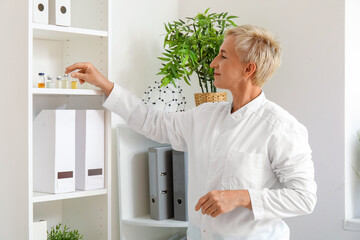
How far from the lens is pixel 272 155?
1.66 metres

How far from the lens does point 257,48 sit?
5.69ft

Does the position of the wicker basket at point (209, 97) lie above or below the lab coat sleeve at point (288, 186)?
above

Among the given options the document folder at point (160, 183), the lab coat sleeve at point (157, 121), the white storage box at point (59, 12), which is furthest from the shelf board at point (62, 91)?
the document folder at point (160, 183)

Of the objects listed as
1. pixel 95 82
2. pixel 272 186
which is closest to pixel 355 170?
pixel 272 186

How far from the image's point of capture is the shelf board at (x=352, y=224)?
82.4 inches

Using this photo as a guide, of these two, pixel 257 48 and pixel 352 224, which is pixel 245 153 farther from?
pixel 352 224

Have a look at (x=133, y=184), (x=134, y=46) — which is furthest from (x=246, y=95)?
(x=134, y=46)

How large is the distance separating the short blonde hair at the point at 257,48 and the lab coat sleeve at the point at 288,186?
0.24 m

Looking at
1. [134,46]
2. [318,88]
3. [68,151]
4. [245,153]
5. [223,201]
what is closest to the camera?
[223,201]

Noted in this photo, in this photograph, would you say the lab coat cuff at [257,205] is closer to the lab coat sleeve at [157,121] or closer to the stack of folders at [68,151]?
the lab coat sleeve at [157,121]

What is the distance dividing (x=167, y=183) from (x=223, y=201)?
69 centimetres

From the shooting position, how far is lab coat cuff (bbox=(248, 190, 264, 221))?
1586 mm
